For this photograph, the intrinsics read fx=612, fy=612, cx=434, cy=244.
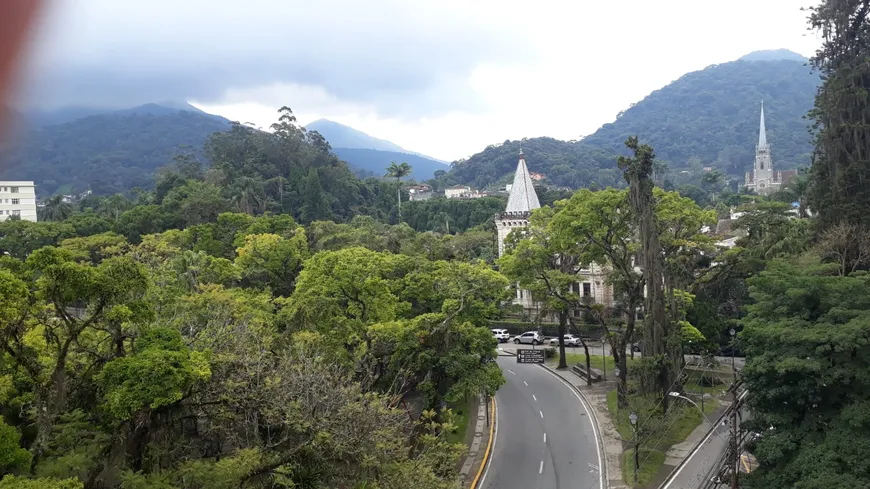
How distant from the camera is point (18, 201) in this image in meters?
58.2

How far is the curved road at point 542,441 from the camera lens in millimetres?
18312

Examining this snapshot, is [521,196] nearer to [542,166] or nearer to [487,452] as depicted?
[487,452]

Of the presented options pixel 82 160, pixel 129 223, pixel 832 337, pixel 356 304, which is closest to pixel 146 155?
pixel 82 160

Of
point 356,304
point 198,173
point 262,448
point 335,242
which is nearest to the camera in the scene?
point 262,448

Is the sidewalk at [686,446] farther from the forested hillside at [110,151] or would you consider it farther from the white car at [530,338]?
the forested hillside at [110,151]

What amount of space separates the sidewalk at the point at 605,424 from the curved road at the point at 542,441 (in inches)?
13.7

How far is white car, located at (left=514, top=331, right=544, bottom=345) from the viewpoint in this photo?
1462 inches

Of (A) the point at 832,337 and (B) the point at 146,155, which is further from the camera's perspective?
(B) the point at 146,155

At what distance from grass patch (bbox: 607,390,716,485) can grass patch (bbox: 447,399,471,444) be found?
5466 mm

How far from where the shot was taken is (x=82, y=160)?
14438 cm

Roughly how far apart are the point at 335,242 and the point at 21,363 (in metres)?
26.2

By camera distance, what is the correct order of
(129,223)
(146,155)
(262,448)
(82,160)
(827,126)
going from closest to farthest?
(262,448), (827,126), (129,223), (82,160), (146,155)

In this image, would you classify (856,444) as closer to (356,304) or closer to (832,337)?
(832,337)

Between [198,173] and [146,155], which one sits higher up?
[146,155]
